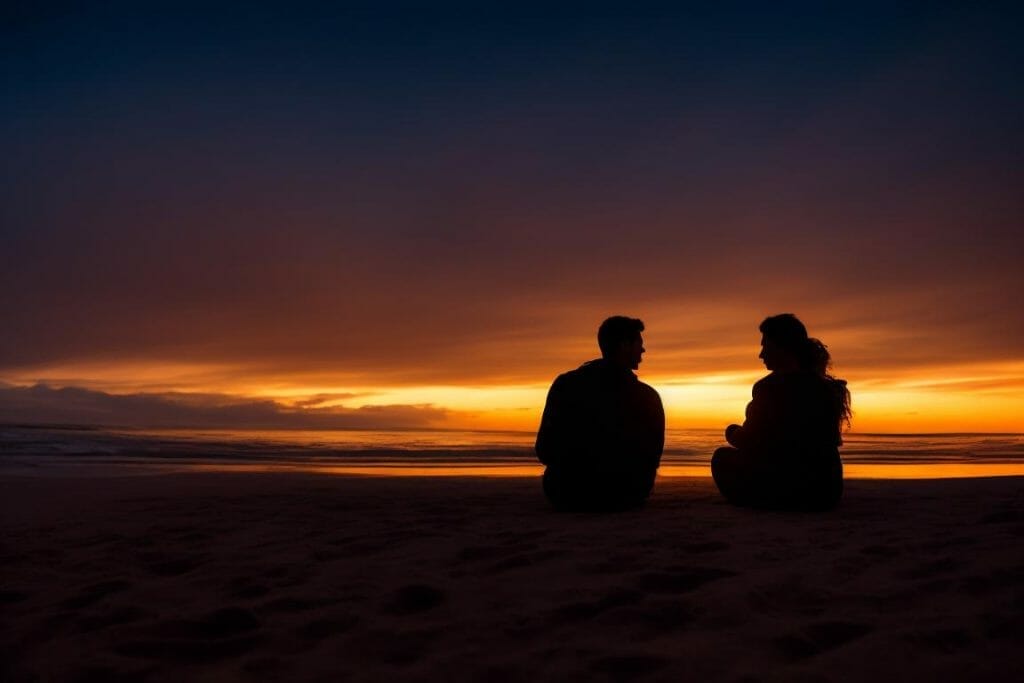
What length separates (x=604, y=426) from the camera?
22.1 feet

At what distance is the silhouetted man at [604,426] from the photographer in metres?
6.73

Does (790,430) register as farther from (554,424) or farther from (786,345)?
(554,424)

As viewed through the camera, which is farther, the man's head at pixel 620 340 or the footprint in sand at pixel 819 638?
the man's head at pixel 620 340

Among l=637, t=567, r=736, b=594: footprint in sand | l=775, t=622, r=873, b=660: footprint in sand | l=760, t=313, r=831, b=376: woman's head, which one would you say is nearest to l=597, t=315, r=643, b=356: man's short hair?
l=760, t=313, r=831, b=376: woman's head

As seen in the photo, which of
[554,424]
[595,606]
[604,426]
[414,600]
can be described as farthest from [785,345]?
[414,600]

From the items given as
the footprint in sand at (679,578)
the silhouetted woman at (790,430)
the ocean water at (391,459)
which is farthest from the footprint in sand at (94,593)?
the ocean water at (391,459)

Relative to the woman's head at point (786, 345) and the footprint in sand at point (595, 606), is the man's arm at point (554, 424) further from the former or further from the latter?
the footprint in sand at point (595, 606)

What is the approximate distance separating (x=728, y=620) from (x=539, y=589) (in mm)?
1060

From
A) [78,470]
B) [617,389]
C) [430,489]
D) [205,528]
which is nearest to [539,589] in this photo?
[617,389]

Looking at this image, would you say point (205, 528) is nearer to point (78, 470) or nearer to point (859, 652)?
point (859, 652)

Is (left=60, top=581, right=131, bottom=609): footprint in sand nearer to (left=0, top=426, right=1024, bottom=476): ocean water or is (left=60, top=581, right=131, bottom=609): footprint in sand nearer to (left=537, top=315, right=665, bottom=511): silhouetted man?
(left=537, top=315, right=665, bottom=511): silhouetted man

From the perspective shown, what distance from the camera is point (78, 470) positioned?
14000 millimetres

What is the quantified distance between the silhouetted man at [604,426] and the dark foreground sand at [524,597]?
354 mm

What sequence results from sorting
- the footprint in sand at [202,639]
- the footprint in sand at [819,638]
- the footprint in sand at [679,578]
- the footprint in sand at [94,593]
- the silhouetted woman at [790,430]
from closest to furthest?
the footprint in sand at [819,638], the footprint in sand at [202,639], the footprint in sand at [679,578], the footprint in sand at [94,593], the silhouetted woman at [790,430]
